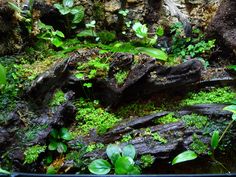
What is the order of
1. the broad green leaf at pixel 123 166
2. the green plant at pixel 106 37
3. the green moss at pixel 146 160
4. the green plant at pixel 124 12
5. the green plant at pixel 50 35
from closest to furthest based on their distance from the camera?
1. the broad green leaf at pixel 123 166
2. the green moss at pixel 146 160
3. the green plant at pixel 50 35
4. the green plant at pixel 106 37
5. the green plant at pixel 124 12

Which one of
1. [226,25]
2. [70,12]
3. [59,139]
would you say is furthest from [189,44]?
[59,139]

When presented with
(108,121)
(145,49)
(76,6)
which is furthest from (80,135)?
(76,6)

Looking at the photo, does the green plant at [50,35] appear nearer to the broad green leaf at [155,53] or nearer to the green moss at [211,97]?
the broad green leaf at [155,53]

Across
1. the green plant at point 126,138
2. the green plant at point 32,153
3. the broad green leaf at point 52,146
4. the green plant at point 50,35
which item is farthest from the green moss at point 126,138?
the green plant at point 50,35

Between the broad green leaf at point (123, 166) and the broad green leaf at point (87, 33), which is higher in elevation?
the broad green leaf at point (87, 33)

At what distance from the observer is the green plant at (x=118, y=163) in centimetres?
240

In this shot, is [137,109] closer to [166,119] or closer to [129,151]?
[166,119]

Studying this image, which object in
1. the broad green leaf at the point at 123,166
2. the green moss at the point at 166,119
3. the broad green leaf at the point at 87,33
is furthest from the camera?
the broad green leaf at the point at 87,33

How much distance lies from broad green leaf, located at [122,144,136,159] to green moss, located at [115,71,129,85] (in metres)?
0.80

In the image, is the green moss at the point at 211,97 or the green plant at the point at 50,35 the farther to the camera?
the green plant at the point at 50,35

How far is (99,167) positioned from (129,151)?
0.29 metres

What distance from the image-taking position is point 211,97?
3346mm

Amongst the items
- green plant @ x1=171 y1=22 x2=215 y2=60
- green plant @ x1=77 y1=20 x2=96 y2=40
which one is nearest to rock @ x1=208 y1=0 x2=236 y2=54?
green plant @ x1=171 y1=22 x2=215 y2=60

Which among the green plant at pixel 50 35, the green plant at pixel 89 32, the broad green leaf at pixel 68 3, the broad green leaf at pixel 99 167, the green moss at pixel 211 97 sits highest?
the broad green leaf at pixel 68 3
